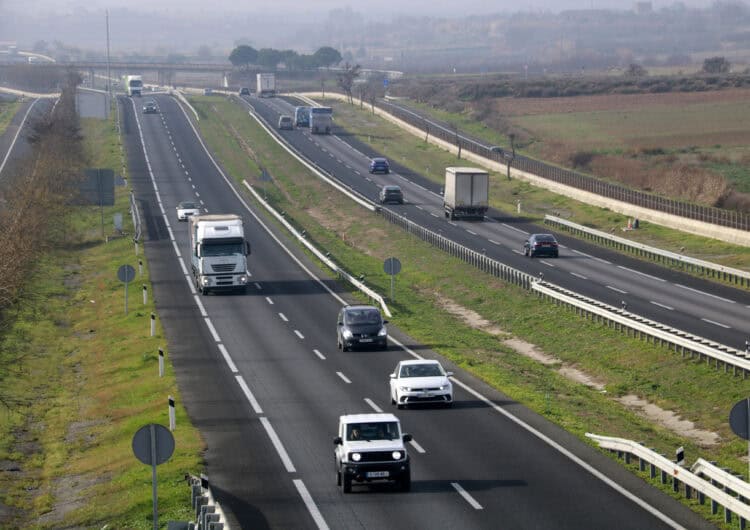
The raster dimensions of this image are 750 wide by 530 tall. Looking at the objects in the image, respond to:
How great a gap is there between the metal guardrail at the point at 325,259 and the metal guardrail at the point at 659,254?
58.7 feet

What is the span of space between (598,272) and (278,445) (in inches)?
1496

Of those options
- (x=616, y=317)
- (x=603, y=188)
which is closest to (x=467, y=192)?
(x=603, y=188)

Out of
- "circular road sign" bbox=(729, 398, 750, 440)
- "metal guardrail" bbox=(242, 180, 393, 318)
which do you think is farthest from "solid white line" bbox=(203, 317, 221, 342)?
"circular road sign" bbox=(729, 398, 750, 440)

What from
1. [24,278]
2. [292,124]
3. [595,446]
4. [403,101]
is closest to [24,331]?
[24,278]

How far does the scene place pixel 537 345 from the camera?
5316 cm

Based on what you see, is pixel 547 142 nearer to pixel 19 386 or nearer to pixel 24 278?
pixel 24 278

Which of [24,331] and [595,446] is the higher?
[595,446]

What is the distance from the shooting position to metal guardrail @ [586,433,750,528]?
24.3m

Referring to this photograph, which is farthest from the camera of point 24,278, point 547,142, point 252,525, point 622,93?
point 622,93

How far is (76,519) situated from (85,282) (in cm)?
4428

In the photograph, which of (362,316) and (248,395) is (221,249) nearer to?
(362,316)

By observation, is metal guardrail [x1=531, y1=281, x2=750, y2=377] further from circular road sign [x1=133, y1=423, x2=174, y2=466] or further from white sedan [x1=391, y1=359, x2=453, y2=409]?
circular road sign [x1=133, y1=423, x2=174, y2=466]

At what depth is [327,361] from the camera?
1785 inches

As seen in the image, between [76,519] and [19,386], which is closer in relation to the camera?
[76,519]
